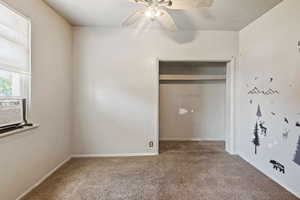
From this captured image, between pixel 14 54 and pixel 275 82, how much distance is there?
3434 mm

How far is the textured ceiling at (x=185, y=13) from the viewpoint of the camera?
101 inches

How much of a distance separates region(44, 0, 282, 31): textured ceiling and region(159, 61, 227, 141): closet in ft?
5.48

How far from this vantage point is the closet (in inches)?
192

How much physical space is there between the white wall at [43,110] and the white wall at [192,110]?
8.20 feet

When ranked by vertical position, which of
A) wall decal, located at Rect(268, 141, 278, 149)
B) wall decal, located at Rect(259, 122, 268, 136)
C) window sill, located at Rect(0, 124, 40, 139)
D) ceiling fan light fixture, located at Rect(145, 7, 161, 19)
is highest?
ceiling fan light fixture, located at Rect(145, 7, 161, 19)

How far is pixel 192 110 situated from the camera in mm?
4910

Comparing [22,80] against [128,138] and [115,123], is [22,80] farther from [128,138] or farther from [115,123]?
[128,138]

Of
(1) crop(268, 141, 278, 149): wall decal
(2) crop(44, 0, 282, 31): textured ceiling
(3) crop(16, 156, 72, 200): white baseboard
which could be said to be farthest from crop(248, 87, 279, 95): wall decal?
(3) crop(16, 156, 72, 200): white baseboard

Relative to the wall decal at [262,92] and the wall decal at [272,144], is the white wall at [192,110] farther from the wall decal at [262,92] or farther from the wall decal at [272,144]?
the wall decal at [272,144]

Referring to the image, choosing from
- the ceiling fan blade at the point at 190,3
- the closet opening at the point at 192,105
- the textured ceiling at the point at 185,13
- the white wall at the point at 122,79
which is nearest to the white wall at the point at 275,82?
the textured ceiling at the point at 185,13

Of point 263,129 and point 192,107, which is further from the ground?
point 192,107

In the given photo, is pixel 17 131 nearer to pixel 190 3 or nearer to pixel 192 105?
pixel 190 3

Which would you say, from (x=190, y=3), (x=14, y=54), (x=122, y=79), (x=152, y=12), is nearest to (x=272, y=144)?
(x=190, y=3)

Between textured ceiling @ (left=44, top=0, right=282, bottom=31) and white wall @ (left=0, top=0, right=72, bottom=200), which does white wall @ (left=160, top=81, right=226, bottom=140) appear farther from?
white wall @ (left=0, top=0, right=72, bottom=200)
